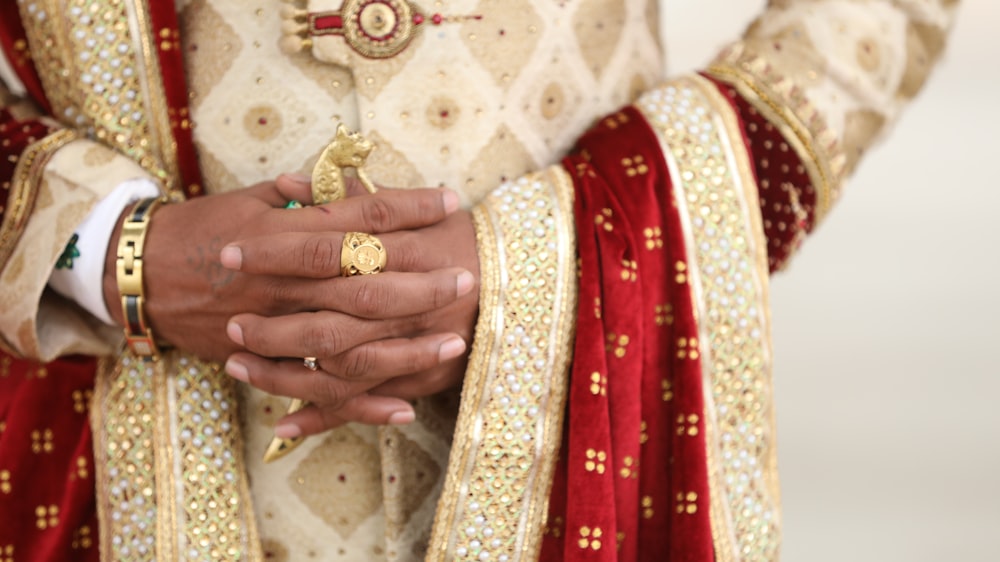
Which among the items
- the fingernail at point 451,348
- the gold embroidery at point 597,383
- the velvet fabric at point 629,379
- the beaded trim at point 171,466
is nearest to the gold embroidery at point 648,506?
the velvet fabric at point 629,379

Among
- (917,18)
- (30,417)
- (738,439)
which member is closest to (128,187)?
(30,417)

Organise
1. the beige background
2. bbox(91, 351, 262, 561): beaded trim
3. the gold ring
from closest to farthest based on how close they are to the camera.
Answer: the gold ring < bbox(91, 351, 262, 561): beaded trim < the beige background

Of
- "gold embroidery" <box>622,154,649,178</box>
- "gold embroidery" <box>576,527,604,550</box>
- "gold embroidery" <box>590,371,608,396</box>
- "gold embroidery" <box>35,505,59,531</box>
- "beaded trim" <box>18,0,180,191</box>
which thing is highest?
"beaded trim" <box>18,0,180,191</box>

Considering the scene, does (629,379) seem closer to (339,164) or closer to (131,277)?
(339,164)

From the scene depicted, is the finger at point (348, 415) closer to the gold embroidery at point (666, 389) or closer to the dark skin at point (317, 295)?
the dark skin at point (317, 295)

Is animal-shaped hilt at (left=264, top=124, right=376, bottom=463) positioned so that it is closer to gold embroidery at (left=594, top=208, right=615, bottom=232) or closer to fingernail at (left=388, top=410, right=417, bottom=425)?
fingernail at (left=388, top=410, right=417, bottom=425)

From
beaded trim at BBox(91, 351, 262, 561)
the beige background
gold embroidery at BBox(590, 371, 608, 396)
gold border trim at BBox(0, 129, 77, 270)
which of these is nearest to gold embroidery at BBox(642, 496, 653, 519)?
gold embroidery at BBox(590, 371, 608, 396)

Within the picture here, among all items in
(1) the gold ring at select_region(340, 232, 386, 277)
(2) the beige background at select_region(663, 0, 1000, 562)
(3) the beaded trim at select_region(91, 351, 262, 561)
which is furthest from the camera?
(2) the beige background at select_region(663, 0, 1000, 562)

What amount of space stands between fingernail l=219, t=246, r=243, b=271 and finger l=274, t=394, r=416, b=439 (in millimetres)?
143

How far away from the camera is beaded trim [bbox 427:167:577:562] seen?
0.74 meters

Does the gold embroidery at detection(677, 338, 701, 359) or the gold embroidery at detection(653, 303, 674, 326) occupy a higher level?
the gold embroidery at detection(653, 303, 674, 326)

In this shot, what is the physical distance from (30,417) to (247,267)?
0.32 metres

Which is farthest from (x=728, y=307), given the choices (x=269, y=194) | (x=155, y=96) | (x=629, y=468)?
(x=155, y=96)

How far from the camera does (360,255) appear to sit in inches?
26.8
